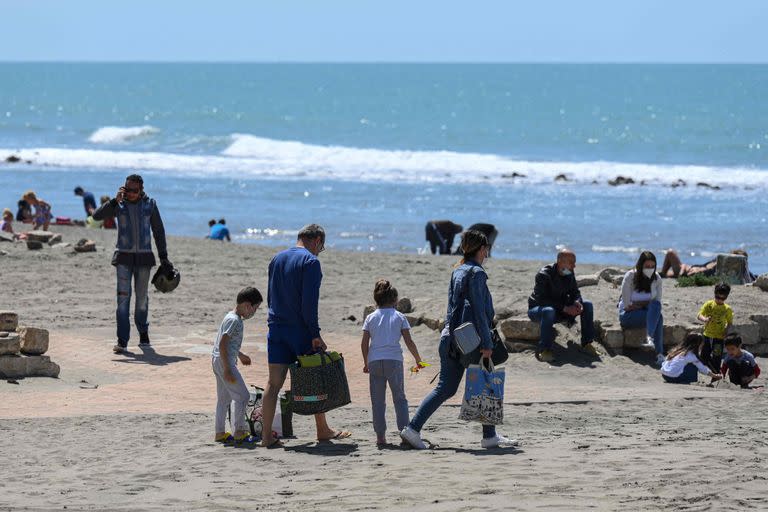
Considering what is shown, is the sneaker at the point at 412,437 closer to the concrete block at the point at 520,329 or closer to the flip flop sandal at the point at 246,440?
the flip flop sandal at the point at 246,440

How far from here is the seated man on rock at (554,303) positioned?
42.1 ft

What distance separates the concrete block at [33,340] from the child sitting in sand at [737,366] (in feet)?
19.8

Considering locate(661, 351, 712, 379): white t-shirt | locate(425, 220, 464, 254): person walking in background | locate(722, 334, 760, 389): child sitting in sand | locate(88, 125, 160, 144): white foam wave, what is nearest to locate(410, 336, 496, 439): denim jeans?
locate(661, 351, 712, 379): white t-shirt

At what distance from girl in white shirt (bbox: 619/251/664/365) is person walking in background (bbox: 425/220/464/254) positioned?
458 inches

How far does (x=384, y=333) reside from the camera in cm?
877

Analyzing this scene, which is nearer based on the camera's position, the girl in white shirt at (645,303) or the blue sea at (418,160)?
the girl in white shirt at (645,303)

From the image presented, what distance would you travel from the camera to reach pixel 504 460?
27.1 ft

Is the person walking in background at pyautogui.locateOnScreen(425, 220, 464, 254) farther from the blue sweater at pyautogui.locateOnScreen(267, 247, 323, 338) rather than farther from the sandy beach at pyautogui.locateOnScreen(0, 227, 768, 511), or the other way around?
the blue sweater at pyautogui.locateOnScreen(267, 247, 323, 338)

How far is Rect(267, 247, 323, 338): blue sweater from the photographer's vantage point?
849 cm

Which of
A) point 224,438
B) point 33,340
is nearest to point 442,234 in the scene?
point 33,340

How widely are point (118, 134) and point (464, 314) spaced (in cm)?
6035

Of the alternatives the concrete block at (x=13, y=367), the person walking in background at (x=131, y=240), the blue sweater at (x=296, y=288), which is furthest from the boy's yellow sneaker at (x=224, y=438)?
the person walking in background at (x=131, y=240)

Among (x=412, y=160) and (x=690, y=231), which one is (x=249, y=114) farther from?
(x=690, y=231)

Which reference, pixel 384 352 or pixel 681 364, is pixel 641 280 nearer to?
pixel 681 364
